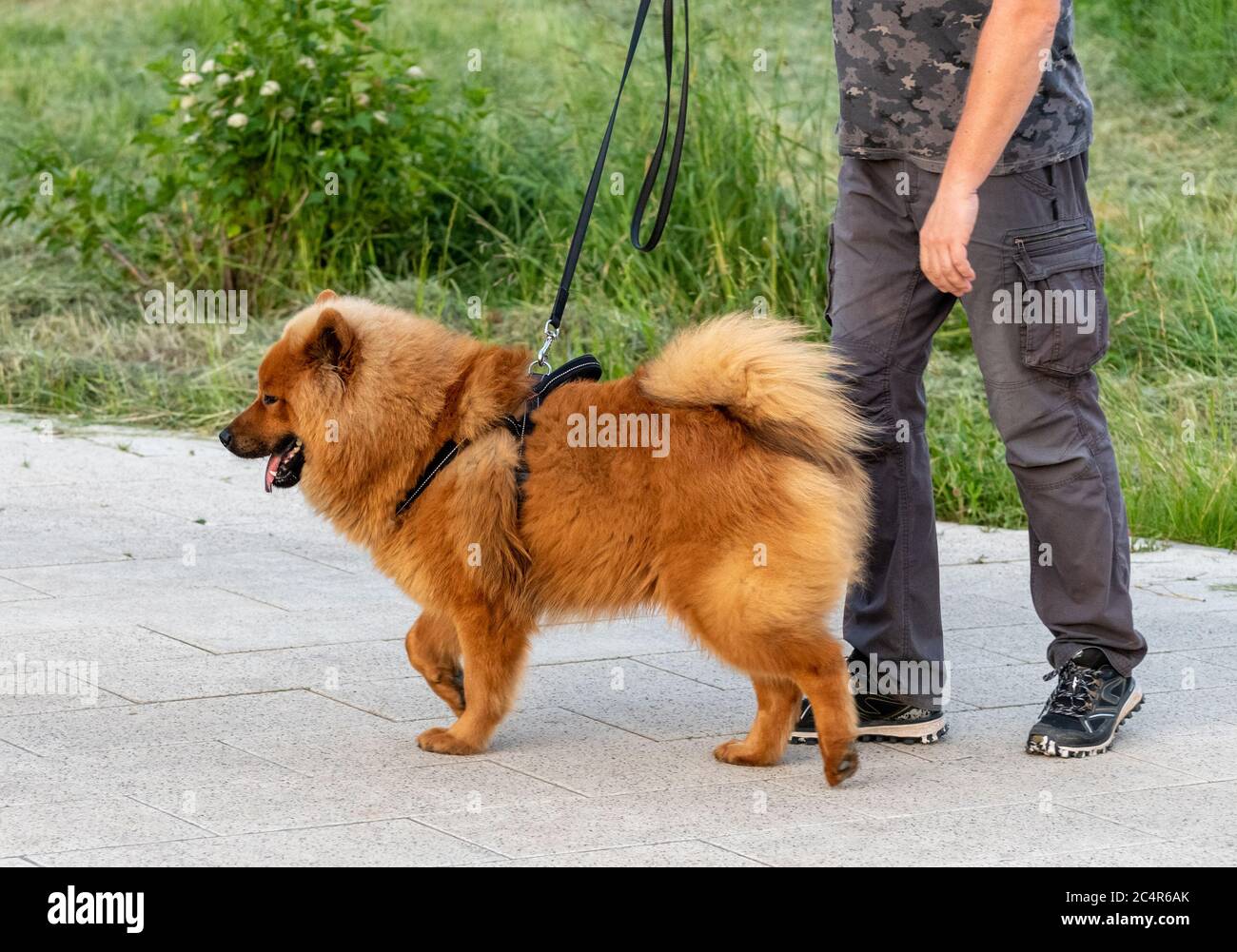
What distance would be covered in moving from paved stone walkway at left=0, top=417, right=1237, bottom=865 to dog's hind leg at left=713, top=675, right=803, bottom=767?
0.05 meters

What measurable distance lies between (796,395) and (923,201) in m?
0.61

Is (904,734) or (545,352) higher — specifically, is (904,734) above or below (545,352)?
below

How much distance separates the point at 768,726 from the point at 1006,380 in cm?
101

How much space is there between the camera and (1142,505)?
6605mm

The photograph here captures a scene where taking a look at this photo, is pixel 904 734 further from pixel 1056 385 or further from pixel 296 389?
pixel 296 389

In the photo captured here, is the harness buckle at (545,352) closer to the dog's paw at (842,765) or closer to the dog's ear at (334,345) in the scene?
the dog's ear at (334,345)

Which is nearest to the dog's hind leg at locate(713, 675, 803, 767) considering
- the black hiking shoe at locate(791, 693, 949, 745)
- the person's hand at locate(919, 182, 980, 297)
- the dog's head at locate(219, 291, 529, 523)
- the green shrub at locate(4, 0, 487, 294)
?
the black hiking shoe at locate(791, 693, 949, 745)

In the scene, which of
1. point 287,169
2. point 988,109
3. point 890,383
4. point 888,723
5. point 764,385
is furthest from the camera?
point 287,169

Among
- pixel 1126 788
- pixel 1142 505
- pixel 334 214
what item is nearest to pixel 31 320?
pixel 334 214

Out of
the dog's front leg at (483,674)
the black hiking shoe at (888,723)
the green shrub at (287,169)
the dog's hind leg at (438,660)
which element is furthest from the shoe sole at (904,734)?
the green shrub at (287,169)

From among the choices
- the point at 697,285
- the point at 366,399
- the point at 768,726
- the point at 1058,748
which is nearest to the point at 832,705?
the point at 768,726

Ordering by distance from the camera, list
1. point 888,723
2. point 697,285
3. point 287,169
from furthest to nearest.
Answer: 1. point 287,169
2. point 697,285
3. point 888,723

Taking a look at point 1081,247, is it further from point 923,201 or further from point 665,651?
point 665,651

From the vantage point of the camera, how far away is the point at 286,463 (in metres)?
4.26
